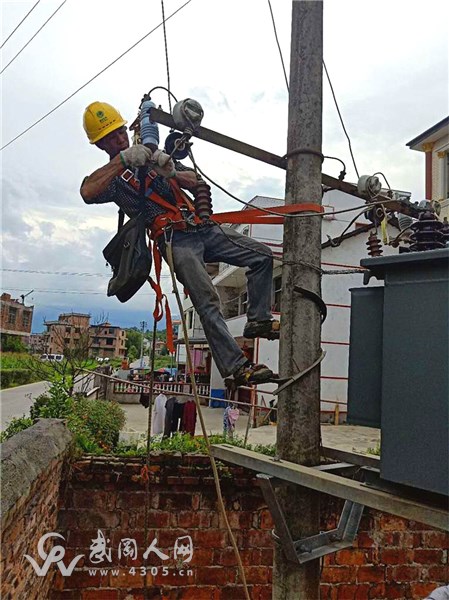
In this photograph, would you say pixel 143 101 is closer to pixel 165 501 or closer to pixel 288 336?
pixel 288 336

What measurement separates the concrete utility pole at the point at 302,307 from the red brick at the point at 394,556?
2.40 meters

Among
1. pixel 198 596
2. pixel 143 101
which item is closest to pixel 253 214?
pixel 143 101

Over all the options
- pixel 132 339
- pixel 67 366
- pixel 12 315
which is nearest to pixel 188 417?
pixel 67 366

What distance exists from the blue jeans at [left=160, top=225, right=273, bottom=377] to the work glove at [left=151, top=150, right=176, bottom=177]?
32cm

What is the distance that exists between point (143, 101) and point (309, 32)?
97cm

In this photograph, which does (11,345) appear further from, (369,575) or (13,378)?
(369,575)

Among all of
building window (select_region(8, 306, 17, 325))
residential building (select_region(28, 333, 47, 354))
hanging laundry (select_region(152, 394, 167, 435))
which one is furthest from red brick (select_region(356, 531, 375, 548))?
building window (select_region(8, 306, 17, 325))

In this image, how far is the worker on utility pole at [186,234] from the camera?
8.41 feet

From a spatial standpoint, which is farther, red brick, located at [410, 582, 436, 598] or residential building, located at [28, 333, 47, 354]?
residential building, located at [28, 333, 47, 354]

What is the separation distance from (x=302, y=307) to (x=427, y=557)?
3312 mm

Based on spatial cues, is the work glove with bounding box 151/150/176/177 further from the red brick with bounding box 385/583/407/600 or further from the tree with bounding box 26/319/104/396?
the red brick with bounding box 385/583/407/600

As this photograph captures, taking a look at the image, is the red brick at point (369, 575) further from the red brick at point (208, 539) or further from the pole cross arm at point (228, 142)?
the pole cross arm at point (228, 142)

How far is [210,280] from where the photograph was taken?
263cm

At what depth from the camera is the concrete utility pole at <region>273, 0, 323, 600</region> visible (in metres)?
2.27
